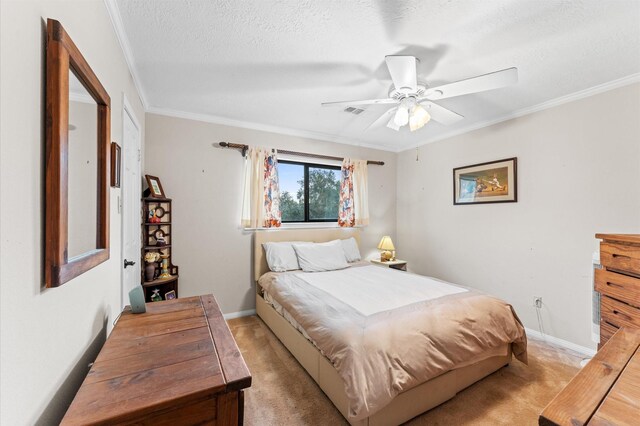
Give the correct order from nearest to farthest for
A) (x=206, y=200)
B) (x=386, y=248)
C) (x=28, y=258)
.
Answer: (x=28, y=258), (x=206, y=200), (x=386, y=248)

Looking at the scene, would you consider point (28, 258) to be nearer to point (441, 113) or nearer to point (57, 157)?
point (57, 157)

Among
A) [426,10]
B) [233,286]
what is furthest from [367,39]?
[233,286]

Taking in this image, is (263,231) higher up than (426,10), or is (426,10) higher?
(426,10)

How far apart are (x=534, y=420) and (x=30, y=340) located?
259 cm

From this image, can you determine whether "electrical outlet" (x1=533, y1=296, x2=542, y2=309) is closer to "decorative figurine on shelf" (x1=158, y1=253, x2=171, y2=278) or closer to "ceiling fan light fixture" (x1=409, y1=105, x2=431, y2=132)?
"ceiling fan light fixture" (x1=409, y1=105, x2=431, y2=132)

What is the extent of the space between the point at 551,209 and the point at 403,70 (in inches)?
90.7

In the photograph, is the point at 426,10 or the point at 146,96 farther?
the point at 146,96

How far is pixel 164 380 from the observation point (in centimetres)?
90

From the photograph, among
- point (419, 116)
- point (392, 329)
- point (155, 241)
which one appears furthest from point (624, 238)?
point (155, 241)

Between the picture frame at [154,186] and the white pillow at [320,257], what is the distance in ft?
5.44

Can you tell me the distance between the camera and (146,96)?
2.75m

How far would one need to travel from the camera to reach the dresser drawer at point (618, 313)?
1.39m

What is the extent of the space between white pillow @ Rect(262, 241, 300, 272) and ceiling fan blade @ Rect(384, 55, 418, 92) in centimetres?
223

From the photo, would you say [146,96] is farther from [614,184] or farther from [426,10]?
[614,184]
